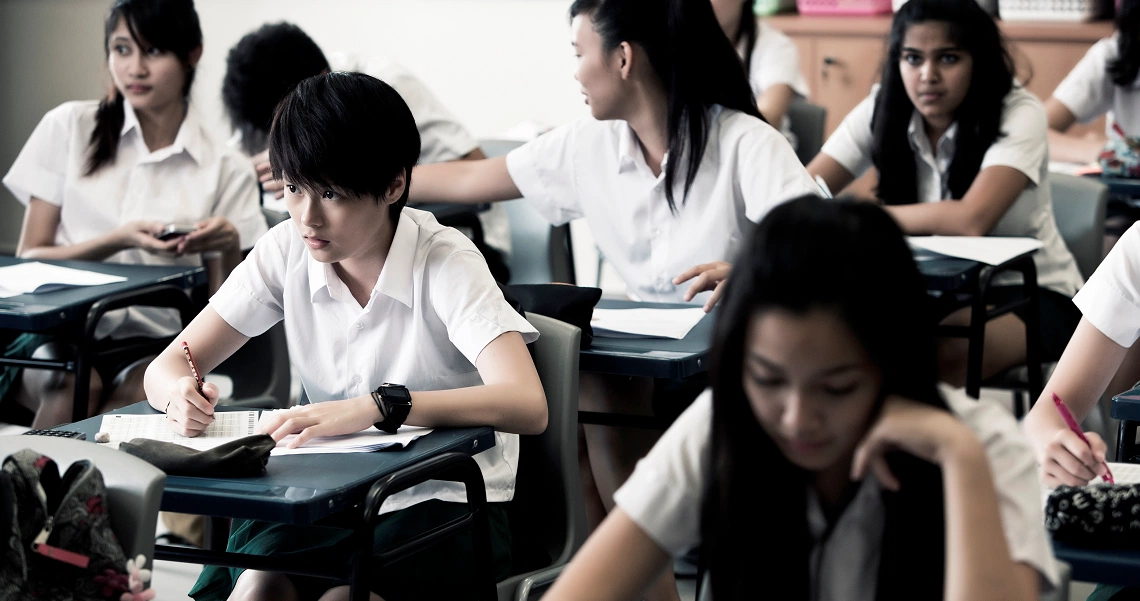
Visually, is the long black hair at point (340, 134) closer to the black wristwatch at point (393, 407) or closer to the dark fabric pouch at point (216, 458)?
the black wristwatch at point (393, 407)

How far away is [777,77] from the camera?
4.45m

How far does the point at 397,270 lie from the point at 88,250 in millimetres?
1510

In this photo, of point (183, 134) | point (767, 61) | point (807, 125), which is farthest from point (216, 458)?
point (767, 61)

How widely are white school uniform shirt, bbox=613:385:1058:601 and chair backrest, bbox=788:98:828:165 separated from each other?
3173 millimetres

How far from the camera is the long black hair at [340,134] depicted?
1895 millimetres

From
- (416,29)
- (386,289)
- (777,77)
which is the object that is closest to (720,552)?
(386,289)

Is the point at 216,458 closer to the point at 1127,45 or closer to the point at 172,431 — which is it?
the point at 172,431

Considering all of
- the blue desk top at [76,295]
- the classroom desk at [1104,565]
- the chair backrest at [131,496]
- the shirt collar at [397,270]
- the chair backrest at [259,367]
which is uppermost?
the shirt collar at [397,270]

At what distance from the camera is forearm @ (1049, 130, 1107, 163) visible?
4496 mm

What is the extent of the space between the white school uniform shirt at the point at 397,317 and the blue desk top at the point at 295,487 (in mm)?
235

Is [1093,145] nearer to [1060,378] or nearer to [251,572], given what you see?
[1060,378]

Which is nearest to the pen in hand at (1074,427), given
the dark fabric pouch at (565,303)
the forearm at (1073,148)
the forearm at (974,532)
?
the forearm at (974,532)

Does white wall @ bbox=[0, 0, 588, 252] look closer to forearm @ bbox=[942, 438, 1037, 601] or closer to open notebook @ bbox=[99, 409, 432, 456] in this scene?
open notebook @ bbox=[99, 409, 432, 456]

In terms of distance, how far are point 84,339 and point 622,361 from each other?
1.14 meters
